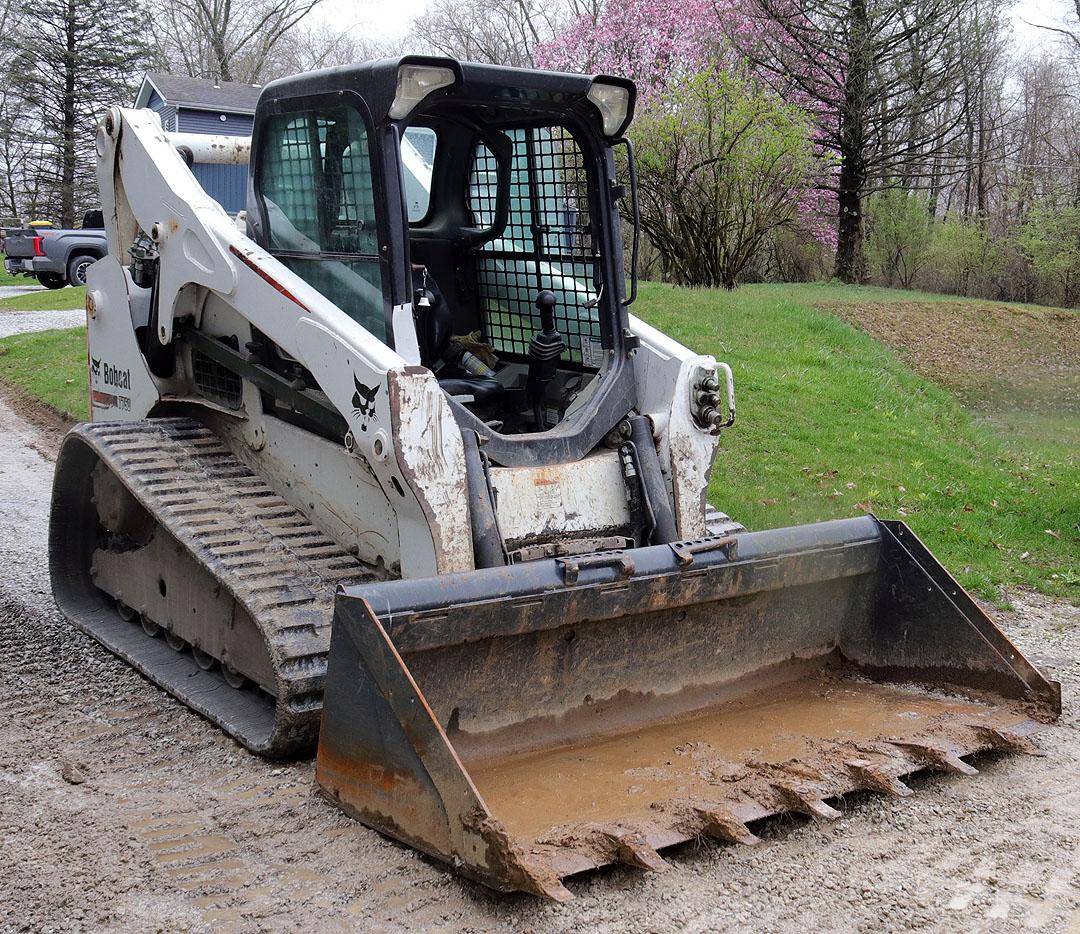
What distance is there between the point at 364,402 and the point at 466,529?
58cm

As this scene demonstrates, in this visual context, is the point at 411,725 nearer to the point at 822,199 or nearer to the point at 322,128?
the point at 322,128

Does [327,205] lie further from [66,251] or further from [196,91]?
[66,251]

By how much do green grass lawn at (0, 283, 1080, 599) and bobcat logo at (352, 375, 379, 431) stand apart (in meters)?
4.12

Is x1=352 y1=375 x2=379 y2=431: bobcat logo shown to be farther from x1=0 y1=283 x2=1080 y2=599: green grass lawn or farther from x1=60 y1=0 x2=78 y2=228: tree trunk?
x1=60 y1=0 x2=78 y2=228: tree trunk

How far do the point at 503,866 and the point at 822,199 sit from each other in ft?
78.4

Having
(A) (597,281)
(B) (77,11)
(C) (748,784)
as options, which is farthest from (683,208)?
(B) (77,11)

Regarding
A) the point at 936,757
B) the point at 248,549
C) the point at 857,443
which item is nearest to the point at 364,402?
the point at 248,549

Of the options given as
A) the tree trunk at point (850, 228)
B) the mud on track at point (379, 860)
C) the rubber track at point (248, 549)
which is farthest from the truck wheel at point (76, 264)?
the mud on track at point (379, 860)

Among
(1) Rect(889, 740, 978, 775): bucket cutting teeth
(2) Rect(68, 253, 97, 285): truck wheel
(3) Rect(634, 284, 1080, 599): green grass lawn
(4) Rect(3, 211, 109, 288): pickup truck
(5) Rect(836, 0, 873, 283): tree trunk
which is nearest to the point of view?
(1) Rect(889, 740, 978, 775): bucket cutting teeth

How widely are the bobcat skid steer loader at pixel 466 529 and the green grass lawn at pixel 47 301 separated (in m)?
15.2

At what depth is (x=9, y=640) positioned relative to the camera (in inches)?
Result: 234

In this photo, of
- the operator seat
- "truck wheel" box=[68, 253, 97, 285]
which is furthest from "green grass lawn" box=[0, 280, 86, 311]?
the operator seat

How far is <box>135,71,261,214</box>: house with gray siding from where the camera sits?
700cm

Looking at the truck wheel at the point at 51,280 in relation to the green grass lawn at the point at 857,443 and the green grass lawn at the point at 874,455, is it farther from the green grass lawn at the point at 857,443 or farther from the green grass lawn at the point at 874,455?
the green grass lawn at the point at 874,455
